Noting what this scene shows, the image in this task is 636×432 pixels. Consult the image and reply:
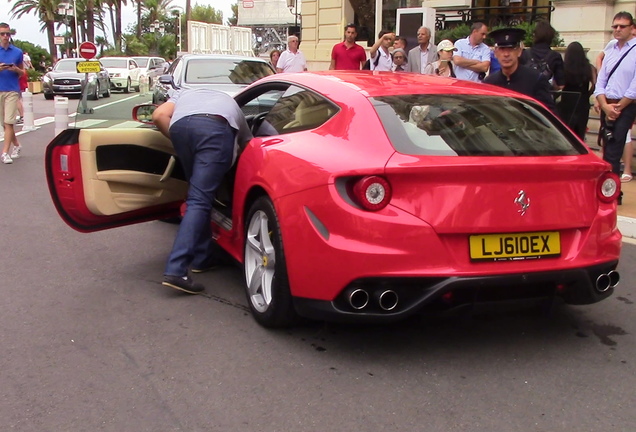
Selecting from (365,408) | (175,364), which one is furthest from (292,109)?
(365,408)

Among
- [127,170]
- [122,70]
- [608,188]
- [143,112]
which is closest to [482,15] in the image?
[143,112]

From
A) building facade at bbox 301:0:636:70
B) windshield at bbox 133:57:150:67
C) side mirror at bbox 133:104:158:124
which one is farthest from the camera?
windshield at bbox 133:57:150:67

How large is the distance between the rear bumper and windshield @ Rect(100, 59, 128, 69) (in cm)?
3209

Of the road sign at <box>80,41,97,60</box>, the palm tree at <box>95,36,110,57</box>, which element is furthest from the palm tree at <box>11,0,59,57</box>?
the road sign at <box>80,41,97,60</box>

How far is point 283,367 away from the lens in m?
4.10

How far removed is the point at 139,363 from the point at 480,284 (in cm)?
184

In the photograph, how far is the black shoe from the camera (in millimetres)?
5262

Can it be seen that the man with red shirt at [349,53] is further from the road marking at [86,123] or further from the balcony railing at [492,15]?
the road marking at [86,123]

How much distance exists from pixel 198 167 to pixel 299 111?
2.74ft

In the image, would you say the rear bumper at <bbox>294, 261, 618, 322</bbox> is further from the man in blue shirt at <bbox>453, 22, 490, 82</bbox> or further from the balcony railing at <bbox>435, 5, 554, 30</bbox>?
the balcony railing at <bbox>435, 5, 554, 30</bbox>

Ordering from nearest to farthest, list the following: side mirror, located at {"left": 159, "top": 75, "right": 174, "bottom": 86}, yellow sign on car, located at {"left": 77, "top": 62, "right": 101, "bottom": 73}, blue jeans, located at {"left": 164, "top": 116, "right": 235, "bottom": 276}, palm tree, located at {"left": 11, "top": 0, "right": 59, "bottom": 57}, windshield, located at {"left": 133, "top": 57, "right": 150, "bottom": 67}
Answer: blue jeans, located at {"left": 164, "top": 116, "right": 235, "bottom": 276}, side mirror, located at {"left": 159, "top": 75, "right": 174, "bottom": 86}, yellow sign on car, located at {"left": 77, "top": 62, "right": 101, "bottom": 73}, windshield, located at {"left": 133, "top": 57, "right": 150, "bottom": 67}, palm tree, located at {"left": 11, "top": 0, "right": 59, "bottom": 57}

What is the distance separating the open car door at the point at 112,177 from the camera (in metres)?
5.47

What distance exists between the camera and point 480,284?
3803mm

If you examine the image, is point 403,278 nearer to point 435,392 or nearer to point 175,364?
point 435,392
